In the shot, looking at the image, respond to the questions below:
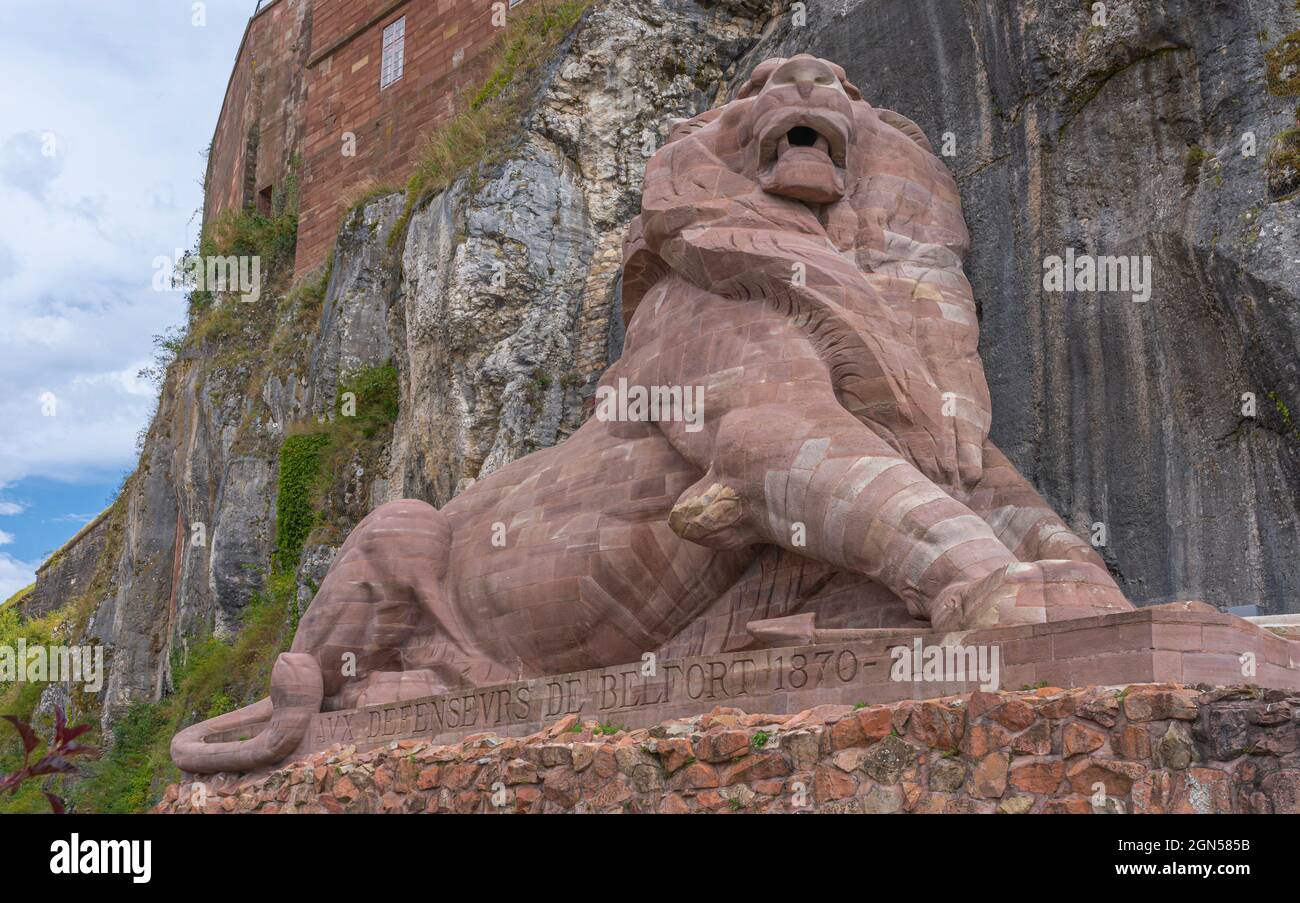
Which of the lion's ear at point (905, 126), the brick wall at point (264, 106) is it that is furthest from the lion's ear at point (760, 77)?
the brick wall at point (264, 106)

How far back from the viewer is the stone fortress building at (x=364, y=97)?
2594cm

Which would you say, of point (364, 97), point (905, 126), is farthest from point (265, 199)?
point (905, 126)

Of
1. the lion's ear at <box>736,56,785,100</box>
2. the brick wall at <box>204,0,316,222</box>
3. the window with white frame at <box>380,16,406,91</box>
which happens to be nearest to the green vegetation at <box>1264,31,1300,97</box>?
the lion's ear at <box>736,56,785,100</box>

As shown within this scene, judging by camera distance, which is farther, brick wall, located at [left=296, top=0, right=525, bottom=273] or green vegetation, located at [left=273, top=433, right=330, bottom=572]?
brick wall, located at [left=296, top=0, right=525, bottom=273]

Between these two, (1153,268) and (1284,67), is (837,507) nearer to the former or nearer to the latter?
(1153,268)

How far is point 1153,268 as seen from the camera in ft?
31.1

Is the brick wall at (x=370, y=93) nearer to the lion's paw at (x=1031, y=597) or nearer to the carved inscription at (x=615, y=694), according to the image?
the carved inscription at (x=615, y=694)

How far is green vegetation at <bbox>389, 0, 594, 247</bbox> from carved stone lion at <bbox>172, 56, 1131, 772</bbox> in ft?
27.1

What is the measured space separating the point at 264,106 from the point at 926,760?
33.2 meters

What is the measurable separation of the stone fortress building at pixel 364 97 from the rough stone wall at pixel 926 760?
17751mm

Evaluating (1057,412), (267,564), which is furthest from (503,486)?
(267,564)

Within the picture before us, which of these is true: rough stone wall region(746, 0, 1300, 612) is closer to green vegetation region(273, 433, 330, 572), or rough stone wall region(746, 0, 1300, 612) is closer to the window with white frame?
green vegetation region(273, 433, 330, 572)

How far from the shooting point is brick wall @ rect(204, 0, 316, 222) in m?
35.5

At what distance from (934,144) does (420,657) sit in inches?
200
